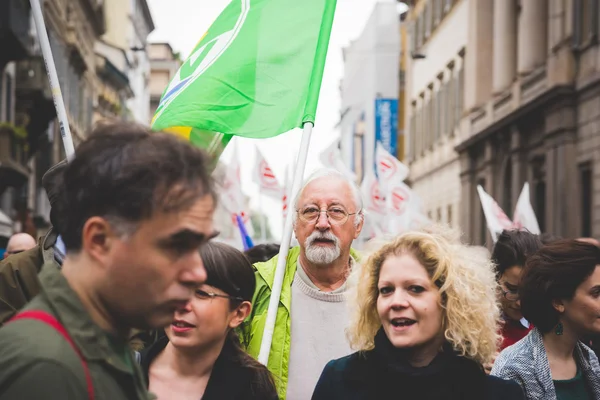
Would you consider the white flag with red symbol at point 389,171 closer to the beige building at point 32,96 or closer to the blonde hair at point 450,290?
the beige building at point 32,96

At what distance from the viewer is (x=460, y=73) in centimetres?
3819

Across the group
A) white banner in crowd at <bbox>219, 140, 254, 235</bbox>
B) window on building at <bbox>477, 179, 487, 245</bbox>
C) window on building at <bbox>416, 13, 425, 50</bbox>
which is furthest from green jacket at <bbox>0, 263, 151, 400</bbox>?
window on building at <bbox>416, 13, 425, 50</bbox>

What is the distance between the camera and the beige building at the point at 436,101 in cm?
3847

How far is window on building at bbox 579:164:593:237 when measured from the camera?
22656 mm

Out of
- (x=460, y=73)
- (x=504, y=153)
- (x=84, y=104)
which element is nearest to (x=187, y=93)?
(x=504, y=153)

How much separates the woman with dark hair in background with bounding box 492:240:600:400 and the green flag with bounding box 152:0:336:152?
1476mm

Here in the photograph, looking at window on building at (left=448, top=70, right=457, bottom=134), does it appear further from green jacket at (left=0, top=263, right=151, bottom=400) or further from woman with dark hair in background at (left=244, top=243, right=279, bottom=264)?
green jacket at (left=0, top=263, right=151, bottom=400)

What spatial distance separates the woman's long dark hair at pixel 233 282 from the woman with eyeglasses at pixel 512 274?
6.23 ft

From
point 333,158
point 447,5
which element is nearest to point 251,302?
point 333,158

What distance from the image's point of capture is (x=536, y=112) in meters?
26.5

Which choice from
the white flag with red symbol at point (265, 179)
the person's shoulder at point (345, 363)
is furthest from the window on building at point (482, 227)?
the person's shoulder at point (345, 363)

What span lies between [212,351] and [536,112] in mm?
23368

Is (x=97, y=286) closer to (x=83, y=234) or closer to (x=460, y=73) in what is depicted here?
(x=83, y=234)

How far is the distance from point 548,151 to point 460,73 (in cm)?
1367
